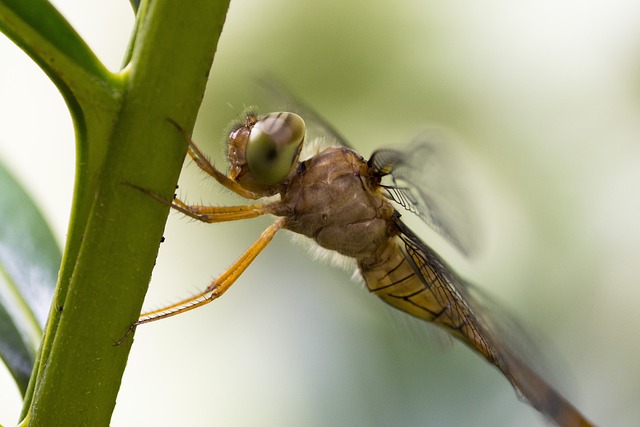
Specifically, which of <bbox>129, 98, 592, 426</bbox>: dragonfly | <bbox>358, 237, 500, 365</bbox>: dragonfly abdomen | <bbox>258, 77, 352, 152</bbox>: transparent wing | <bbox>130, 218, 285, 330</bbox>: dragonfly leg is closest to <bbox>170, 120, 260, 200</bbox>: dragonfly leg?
<bbox>129, 98, 592, 426</bbox>: dragonfly

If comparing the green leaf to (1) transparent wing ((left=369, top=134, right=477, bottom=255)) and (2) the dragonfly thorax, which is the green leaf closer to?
(2) the dragonfly thorax

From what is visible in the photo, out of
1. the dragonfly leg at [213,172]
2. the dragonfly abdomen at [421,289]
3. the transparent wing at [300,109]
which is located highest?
the transparent wing at [300,109]

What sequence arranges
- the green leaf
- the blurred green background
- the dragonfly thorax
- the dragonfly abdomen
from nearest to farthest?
the green leaf, the dragonfly thorax, the dragonfly abdomen, the blurred green background

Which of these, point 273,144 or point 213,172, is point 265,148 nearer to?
point 273,144

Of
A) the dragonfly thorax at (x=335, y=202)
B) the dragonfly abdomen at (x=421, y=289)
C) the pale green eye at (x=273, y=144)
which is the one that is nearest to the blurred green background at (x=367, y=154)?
the dragonfly abdomen at (x=421, y=289)

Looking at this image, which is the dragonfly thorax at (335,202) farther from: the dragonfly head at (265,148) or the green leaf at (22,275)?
the green leaf at (22,275)

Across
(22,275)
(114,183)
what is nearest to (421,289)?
(22,275)

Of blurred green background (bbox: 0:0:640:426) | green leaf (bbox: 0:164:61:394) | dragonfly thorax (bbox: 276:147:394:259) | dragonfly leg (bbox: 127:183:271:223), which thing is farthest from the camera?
blurred green background (bbox: 0:0:640:426)
